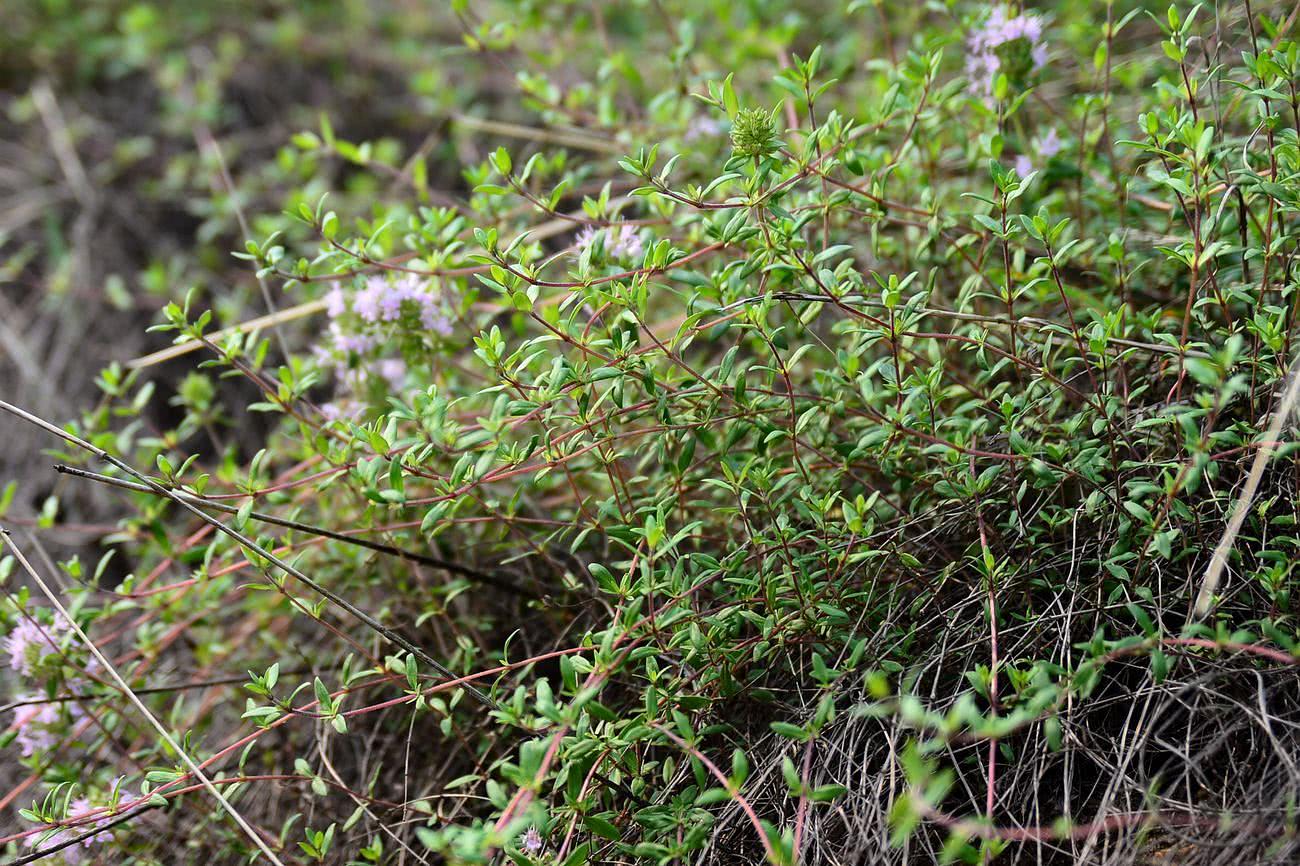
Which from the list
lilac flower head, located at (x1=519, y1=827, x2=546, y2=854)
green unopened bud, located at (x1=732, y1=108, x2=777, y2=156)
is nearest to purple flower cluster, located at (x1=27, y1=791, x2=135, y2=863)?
lilac flower head, located at (x1=519, y1=827, x2=546, y2=854)

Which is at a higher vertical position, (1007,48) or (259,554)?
(1007,48)

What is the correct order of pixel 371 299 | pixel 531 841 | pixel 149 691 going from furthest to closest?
pixel 371 299 → pixel 149 691 → pixel 531 841

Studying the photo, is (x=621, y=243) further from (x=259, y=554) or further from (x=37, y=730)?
(x=37, y=730)

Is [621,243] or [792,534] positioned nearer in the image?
[792,534]

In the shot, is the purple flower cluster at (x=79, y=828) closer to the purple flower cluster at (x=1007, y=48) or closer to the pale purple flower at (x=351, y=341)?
the pale purple flower at (x=351, y=341)

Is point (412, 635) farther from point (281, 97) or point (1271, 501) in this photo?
point (281, 97)

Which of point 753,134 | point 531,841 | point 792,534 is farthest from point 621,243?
point 531,841

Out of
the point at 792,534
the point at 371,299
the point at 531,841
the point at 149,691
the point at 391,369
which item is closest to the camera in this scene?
the point at 531,841

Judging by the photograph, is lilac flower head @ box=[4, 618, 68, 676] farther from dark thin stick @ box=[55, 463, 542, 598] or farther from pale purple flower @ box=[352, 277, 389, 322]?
pale purple flower @ box=[352, 277, 389, 322]
